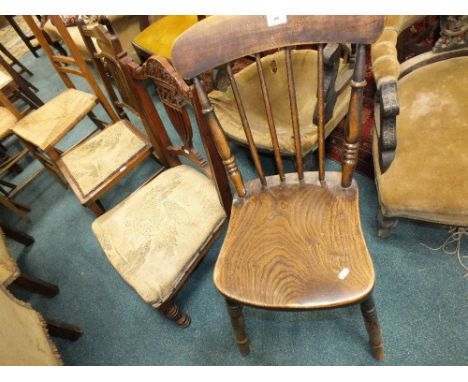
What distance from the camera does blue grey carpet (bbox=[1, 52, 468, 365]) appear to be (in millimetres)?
1203

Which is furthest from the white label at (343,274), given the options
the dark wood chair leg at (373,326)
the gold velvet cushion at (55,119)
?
the gold velvet cushion at (55,119)

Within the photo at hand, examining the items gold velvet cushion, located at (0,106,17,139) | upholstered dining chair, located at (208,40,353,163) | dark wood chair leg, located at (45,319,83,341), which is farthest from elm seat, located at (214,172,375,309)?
gold velvet cushion, located at (0,106,17,139)

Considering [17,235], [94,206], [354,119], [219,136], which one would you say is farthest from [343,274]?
[17,235]

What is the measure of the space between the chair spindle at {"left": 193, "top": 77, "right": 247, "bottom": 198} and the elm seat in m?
0.08

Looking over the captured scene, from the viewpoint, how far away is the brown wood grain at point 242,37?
79cm

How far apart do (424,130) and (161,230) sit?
3.38ft

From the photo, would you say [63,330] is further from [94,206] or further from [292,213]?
[292,213]

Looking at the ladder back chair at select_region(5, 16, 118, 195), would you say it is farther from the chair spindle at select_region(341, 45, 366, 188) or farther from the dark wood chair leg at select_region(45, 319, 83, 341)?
the chair spindle at select_region(341, 45, 366, 188)

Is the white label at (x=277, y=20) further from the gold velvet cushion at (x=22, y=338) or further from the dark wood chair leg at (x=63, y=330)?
the dark wood chair leg at (x=63, y=330)

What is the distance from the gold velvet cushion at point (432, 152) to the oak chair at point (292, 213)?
0.63 ft

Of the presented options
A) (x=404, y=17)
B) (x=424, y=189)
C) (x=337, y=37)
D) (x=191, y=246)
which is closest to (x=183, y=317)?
(x=191, y=246)

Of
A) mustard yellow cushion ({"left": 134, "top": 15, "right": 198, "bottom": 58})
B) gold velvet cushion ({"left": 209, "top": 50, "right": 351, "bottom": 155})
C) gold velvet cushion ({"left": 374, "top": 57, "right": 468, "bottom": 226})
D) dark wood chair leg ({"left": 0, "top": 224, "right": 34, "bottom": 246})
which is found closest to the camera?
gold velvet cushion ({"left": 374, "top": 57, "right": 468, "bottom": 226})

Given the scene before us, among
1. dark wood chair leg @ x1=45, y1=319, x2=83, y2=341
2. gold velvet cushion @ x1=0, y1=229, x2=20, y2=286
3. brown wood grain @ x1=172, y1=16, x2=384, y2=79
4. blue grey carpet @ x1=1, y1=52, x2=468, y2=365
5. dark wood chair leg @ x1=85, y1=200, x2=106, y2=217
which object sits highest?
brown wood grain @ x1=172, y1=16, x2=384, y2=79
